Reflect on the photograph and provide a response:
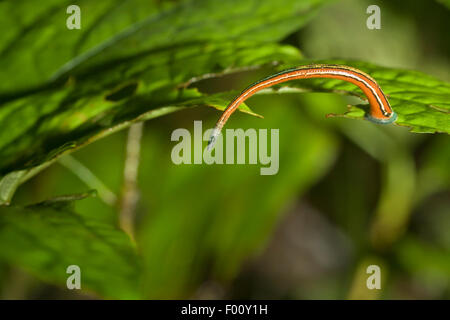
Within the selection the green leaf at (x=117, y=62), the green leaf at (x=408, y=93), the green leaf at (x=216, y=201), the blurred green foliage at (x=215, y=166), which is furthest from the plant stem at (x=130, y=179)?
the green leaf at (x=408, y=93)

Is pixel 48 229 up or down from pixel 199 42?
down

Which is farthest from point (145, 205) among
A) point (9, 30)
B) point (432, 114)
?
point (432, 114)

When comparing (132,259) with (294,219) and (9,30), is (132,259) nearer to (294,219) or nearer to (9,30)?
(9,30)

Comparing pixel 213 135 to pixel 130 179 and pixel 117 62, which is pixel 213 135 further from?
pixel 130 179

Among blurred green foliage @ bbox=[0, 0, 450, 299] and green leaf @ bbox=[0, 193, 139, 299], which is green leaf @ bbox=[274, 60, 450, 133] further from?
green leaf @ bbox=[0, 193, 139, 299]

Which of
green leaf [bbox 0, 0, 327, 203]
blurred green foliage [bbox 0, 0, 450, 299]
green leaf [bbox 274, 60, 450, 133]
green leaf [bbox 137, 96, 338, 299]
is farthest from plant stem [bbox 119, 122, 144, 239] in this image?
green leaf [bbox 274, 60, 450, 133]

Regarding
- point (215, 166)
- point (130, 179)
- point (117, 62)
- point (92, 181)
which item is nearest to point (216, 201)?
point (215, 166)

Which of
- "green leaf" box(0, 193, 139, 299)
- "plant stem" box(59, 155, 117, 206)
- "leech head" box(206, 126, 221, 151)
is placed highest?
"plant stem" box(59, 155, 117, 206)
